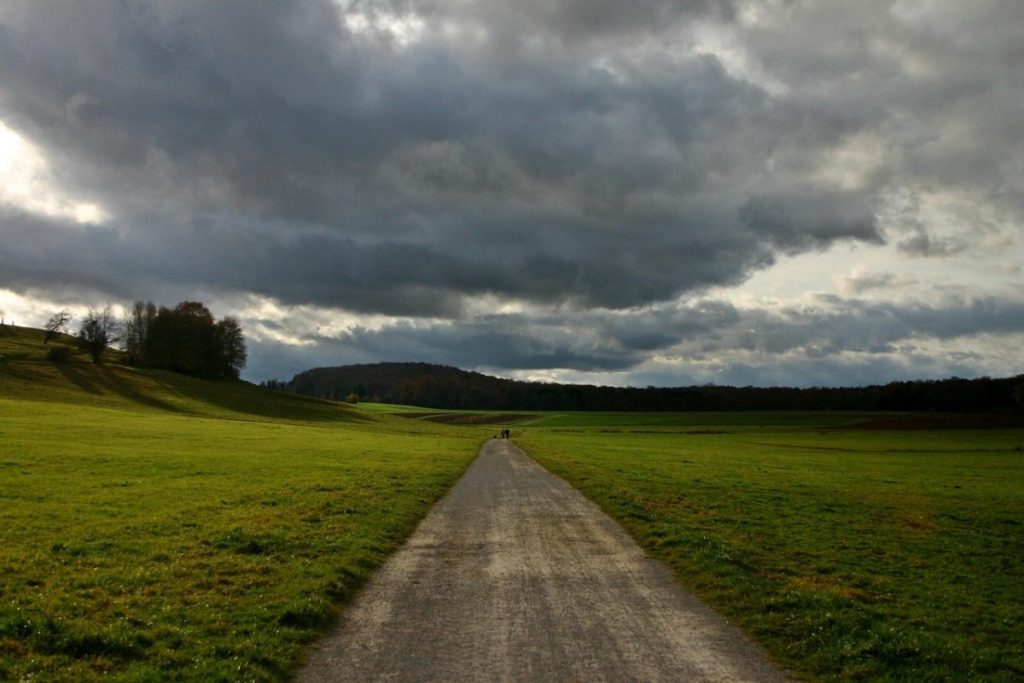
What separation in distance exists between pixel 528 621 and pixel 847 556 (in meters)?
10.7

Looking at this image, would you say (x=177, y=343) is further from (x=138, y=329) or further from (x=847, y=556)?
(x=847, y=556)

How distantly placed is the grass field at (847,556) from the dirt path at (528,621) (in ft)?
2.88

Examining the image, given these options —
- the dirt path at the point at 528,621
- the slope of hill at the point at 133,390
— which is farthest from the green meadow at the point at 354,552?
the slope of hill at the point at 133,390

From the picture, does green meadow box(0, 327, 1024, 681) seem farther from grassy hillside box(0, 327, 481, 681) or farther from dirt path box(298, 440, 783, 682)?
dirt path box(298, 440, 783, 682)

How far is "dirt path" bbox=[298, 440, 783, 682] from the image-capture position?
29.8 ft

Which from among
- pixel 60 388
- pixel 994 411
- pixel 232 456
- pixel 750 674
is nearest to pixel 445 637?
pixel 750 674

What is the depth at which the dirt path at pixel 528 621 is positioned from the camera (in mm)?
9086

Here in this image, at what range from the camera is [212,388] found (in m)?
122

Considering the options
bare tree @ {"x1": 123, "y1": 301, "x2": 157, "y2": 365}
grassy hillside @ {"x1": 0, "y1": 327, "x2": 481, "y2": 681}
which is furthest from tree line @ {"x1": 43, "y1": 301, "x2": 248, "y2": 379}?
grassy hillside @ {"x1": 0, "y1": 327, "x2": 481, "y2": 681}

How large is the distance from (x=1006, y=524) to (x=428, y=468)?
1104 inches

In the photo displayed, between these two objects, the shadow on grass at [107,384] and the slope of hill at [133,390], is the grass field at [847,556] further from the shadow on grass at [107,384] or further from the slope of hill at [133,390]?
the shadow on grass at [107,384]

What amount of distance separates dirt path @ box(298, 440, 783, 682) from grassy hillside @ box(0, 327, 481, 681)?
3.19 ft

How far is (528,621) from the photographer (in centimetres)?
1122

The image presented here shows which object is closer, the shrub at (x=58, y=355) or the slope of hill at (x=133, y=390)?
the slope of hill at (x=133, y=390)
